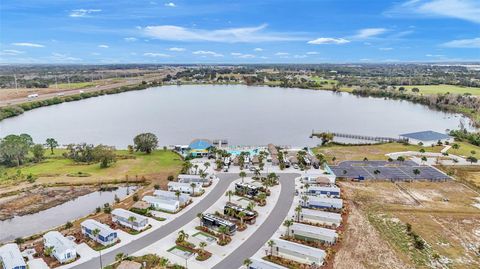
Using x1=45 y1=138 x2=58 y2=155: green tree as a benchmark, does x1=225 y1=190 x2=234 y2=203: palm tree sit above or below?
below

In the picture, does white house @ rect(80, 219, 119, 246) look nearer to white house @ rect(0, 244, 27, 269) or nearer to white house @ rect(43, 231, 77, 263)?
white house @ rect(43, 231, 77, 263)

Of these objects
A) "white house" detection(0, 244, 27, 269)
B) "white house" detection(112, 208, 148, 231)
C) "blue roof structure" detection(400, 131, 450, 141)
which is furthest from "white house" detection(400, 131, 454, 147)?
"white house" detection(0, 244, 27, 269)

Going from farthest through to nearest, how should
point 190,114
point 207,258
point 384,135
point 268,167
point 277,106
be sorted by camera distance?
point 277,106
point 190,114
point 384,135
point 268,167
point 207,258

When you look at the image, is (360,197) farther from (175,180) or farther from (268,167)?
(175,180)

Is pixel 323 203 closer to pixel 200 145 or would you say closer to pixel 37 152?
pixel 200 145

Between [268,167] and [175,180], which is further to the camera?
[268,167]

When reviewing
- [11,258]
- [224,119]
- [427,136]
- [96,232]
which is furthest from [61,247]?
[224,119]

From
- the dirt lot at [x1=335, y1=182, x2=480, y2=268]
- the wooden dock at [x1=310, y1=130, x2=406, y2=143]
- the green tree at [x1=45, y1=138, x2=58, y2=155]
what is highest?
the green tree at [x1=45, y1=138, x2=58, y2=155]

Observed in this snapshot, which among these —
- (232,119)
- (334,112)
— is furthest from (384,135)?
(232,119)
